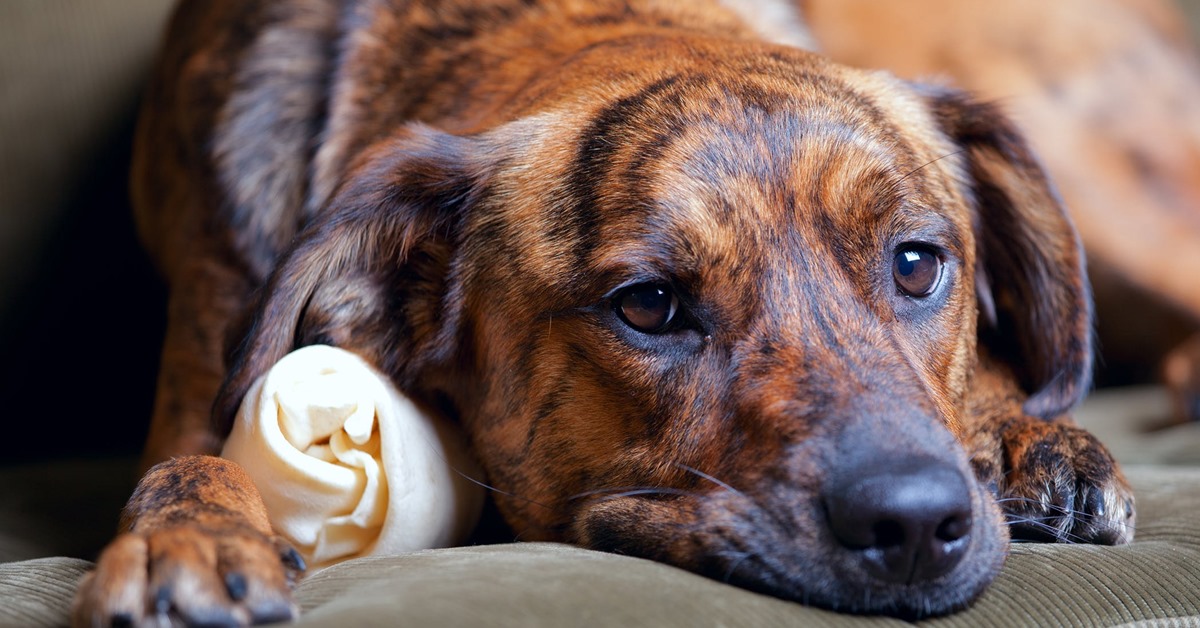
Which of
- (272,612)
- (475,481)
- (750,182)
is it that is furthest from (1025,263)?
(272,612)

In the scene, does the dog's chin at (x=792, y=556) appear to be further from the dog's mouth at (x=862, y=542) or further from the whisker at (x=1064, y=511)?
the whisker at (x=1064, y=511)

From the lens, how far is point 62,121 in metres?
3.25

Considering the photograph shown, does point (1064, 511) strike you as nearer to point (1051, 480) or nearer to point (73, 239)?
point (1051, 480)

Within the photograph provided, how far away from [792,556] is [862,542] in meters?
0.09

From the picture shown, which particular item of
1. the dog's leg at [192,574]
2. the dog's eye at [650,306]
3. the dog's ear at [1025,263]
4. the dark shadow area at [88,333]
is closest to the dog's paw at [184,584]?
the dog's leg at [192,574]

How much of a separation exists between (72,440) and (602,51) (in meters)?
2.13

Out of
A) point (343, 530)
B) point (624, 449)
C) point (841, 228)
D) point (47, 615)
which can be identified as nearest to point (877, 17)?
point (841, 228)

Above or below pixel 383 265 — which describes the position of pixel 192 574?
below

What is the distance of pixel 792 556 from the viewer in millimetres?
1465

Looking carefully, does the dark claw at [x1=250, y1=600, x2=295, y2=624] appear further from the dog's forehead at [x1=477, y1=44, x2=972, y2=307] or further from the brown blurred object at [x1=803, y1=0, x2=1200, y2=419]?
the brown blurred object at [x1=803, y1=0, x2=1200, y2=419]

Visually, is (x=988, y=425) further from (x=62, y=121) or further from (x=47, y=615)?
(x=62, y=121)

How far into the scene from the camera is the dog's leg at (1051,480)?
71.7 inches

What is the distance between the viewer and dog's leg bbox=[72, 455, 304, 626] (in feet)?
4.01

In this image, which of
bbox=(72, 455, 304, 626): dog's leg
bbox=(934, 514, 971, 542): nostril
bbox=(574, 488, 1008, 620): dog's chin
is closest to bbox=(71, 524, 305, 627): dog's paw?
bbox=(72, 455, 304, 626): dog's leg
